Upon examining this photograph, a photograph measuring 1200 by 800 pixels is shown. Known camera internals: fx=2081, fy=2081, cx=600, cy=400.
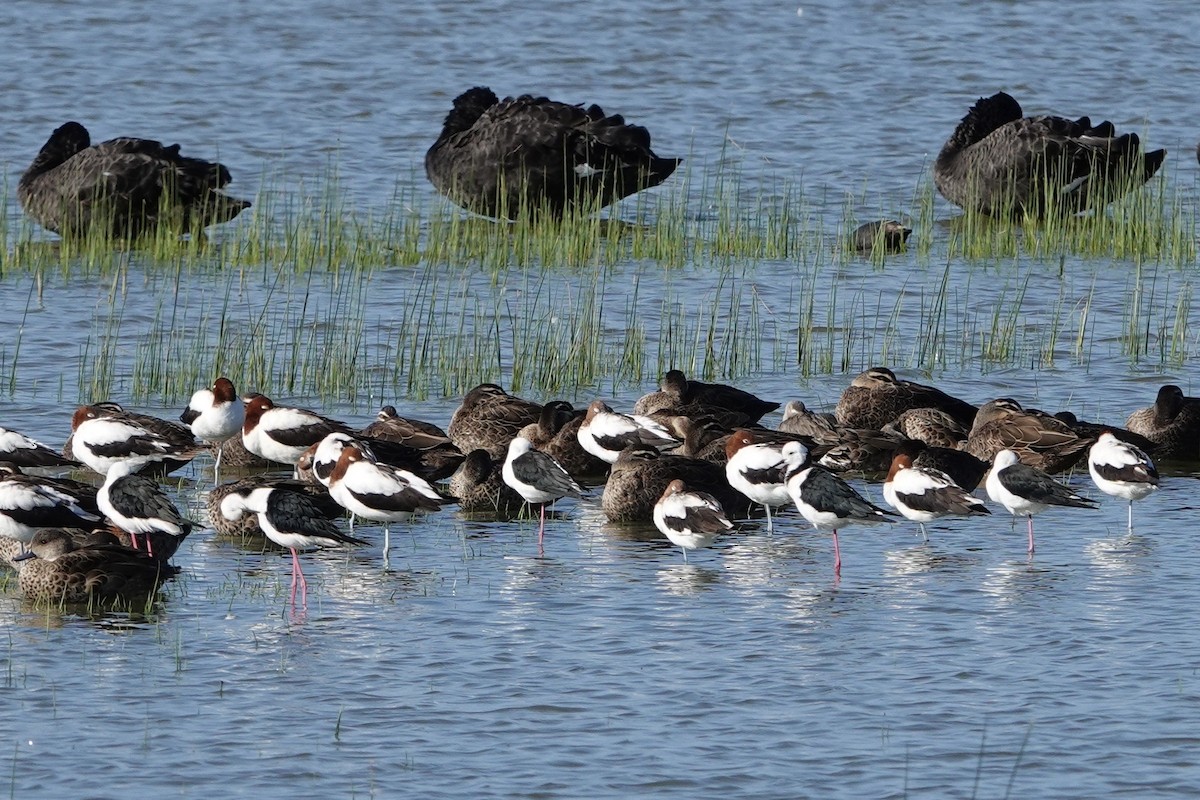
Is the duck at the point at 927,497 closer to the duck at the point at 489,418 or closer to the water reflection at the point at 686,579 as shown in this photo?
the water reflection at the point at 686,579

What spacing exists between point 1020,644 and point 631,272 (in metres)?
11.4

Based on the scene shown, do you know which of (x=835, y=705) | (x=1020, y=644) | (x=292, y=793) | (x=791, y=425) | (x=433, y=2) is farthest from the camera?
(x=433, y=2)

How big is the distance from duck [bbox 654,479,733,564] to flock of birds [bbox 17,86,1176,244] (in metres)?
10.3

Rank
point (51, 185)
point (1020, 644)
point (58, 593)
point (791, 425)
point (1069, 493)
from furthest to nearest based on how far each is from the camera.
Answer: point (51, 185) → point (791, 425) → point (1069, 493) → point (58, 593) → point (1020, 644)

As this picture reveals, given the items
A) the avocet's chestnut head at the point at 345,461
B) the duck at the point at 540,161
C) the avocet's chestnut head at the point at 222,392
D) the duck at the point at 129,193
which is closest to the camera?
the avocet's chestnut head at the point at 345,461

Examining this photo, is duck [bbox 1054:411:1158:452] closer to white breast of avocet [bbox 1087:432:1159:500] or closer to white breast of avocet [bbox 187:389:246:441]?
white breast of avocet [bbox 1087:432:1159:500]

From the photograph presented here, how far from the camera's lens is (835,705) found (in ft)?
31.6

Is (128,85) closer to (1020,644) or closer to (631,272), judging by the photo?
(631,272)

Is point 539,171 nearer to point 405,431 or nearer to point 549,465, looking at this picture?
point 405,431

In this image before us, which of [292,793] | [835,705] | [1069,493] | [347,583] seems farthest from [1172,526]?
[292,793]

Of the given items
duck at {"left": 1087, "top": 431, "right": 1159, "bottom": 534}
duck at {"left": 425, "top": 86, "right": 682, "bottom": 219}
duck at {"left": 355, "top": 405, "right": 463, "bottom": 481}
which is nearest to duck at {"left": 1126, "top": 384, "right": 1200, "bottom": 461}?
duck at {"left": 1087, "top": 431, "right": 1159, "bottom": 534}

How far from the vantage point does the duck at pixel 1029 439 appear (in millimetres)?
14414

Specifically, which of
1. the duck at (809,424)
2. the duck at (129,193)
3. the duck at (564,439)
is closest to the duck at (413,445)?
the duck at (564,439)

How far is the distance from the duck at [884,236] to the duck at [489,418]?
7316 millimetres
